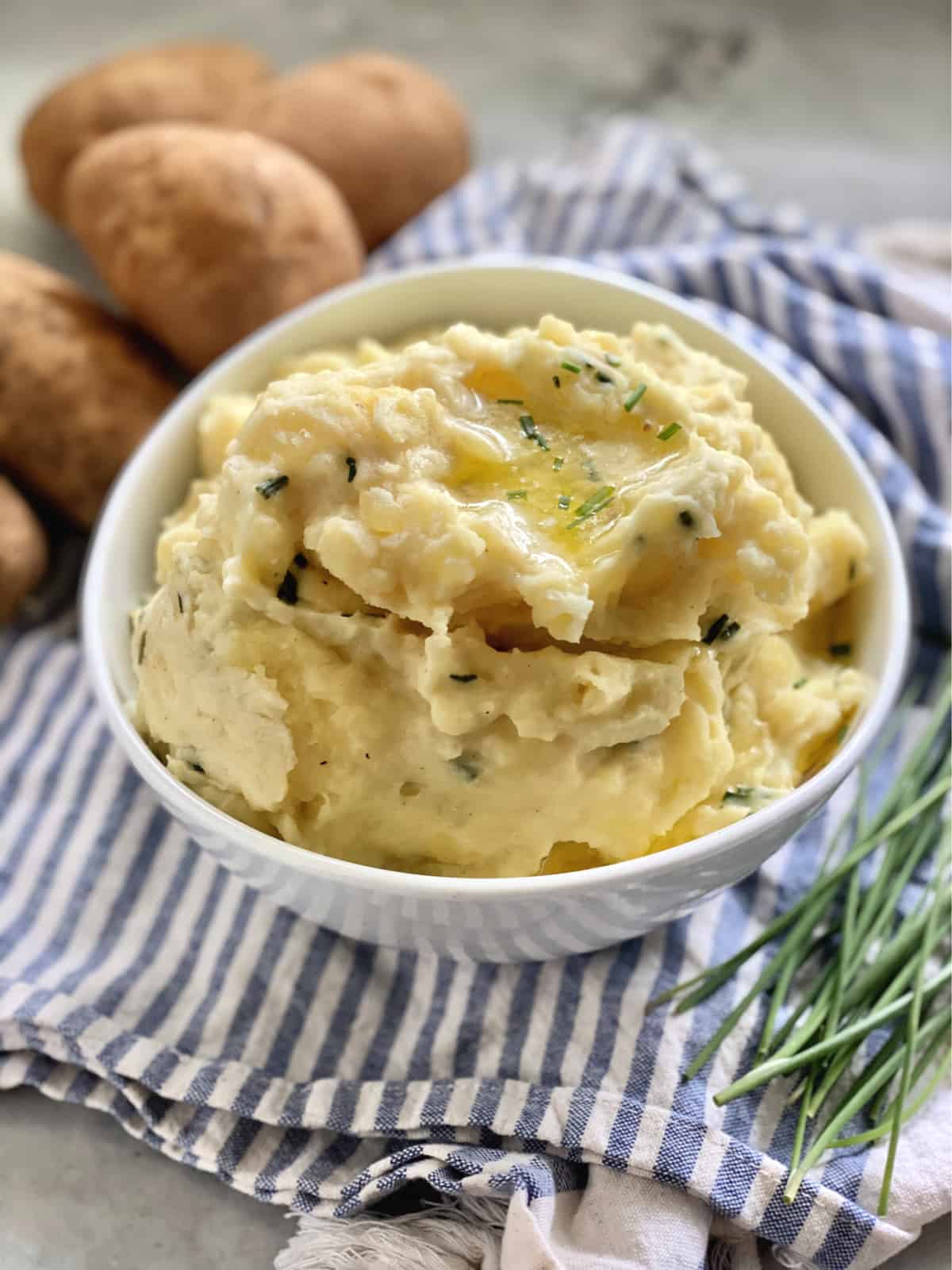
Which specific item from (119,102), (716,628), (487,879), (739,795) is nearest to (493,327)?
(716,628)

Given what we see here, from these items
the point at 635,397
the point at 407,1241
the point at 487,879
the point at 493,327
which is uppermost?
the point at 635,397

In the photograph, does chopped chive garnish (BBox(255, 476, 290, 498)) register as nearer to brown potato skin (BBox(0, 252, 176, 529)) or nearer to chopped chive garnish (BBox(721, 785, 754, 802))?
chopped chive garnish (BBox(721, 785, 754, 802))

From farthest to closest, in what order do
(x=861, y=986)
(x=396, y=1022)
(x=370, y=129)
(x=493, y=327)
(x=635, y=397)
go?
(x=370, y=129), (x=493, y=327), (x=396, y=1022), (x=861, y=986), (x=635, y=397)

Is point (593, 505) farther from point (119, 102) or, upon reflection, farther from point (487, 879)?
point (119, 102)

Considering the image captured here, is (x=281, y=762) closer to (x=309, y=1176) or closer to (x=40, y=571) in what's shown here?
(x=309, y=1176)

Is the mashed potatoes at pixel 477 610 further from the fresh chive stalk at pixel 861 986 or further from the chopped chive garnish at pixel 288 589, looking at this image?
the fresh chive stalk at pixel 861 986

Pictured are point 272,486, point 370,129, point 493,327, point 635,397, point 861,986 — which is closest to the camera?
point 272,486
